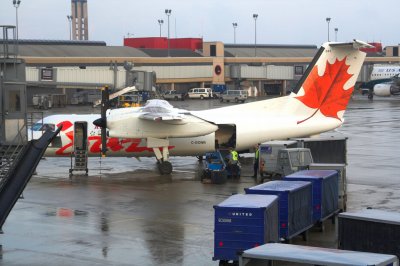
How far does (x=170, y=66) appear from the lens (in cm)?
11556

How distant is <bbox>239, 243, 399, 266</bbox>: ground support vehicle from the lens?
14422mm

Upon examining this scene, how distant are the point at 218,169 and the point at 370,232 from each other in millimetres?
17233

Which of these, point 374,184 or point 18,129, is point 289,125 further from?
point 18,129

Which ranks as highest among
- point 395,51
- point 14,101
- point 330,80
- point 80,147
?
point 395,51

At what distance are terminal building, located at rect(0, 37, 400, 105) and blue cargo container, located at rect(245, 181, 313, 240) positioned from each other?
210 ft

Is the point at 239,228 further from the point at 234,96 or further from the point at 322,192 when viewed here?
the point at 234,96

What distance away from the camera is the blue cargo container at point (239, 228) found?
20.4 metres

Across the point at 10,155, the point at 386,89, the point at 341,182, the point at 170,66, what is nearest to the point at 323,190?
the point at 341,182

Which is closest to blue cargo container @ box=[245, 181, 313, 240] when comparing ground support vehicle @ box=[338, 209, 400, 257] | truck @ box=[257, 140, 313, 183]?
ground support vehicle @ box=[338, 209, 400, 257]

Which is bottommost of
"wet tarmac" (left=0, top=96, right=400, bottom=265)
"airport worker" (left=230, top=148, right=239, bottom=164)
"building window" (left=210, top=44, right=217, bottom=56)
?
"wet tarmac" (left=0, top=96, right=400, bottom=265)

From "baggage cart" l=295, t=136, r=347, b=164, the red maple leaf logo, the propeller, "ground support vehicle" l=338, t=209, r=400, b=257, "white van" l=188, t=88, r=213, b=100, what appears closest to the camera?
"ground support vehicle" l=338, t=209, r=400, b=257

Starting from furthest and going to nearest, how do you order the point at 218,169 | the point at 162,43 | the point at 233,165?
1. the point at 162,43
2. the point at 233,165
3. the point at 218,169

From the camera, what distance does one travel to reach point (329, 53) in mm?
40688

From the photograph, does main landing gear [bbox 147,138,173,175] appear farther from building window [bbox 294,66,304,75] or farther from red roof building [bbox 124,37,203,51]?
red roof building [bbox 124,37,203,51]
